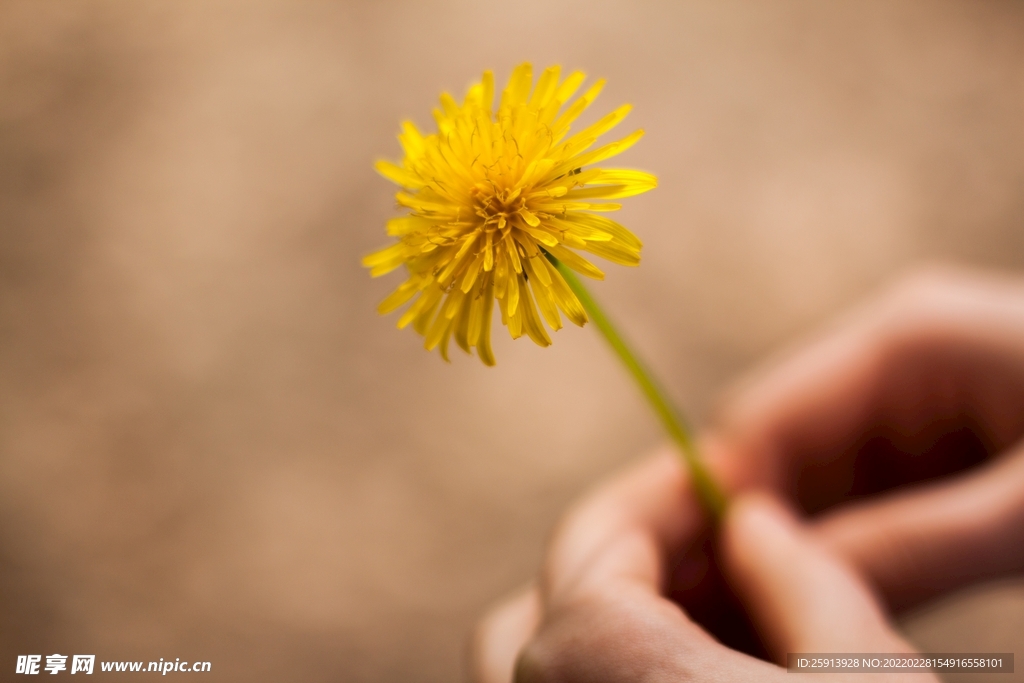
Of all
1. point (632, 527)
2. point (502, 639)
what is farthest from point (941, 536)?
point (502, 639)

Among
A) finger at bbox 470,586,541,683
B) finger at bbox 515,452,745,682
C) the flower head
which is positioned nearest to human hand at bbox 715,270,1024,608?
finger at bbox 515,452,745,682

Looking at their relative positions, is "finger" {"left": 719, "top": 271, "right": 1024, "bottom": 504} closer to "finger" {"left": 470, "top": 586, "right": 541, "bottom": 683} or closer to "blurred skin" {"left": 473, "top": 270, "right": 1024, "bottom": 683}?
"blurred skin" {"left": 473, "top": 270, "right": 1024, "bottom": 683}

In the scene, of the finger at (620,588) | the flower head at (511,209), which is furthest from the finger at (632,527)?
the flower head at (511,209)

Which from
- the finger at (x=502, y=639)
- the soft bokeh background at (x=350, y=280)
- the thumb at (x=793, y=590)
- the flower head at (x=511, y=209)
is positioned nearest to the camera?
the flower head at (x=511, y=209)

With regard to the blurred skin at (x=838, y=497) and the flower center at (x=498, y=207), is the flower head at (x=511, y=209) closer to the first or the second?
the flower center at (x=498, y=207)

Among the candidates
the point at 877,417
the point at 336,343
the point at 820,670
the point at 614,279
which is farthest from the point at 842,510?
the point at 336,343

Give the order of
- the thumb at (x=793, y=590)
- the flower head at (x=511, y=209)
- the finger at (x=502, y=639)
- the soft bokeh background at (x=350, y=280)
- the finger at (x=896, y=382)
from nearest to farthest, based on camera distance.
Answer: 1. the flower head at (x=511, y=209)
2. the thumb at (x=793, y=590)
3. the finger at (x=502, y=639)
4. the finger at (x=896, y=382)
5. the soft bokeh background at (x=350, y=280)
